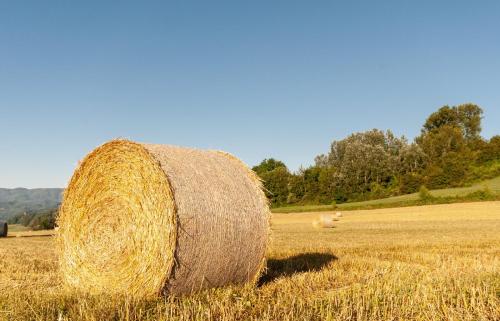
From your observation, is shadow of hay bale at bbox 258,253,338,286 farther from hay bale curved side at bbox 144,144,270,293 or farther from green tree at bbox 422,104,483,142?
green tree at bbox 422,104,483,142

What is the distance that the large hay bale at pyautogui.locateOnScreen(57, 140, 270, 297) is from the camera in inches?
234

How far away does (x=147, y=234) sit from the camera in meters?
6.12

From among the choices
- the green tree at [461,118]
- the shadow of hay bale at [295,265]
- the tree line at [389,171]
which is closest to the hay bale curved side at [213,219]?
the shadow of hay bale at [295,265]

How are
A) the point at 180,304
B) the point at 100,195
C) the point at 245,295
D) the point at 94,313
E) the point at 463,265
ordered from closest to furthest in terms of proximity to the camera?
the point at 94,313, the point at 180,304, the point at 245,295, the point at 100,195, the point at 463,265

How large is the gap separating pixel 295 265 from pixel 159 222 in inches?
151

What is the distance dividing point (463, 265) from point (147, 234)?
593 cm

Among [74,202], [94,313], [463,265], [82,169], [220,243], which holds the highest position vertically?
[82,169]

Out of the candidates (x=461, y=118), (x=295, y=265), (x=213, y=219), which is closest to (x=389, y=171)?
(x=461, y=118)

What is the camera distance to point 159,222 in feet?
19.7

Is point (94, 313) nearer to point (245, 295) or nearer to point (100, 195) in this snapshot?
point (245, 295)

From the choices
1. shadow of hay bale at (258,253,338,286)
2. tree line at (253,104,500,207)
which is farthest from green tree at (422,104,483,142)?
shadow of hay bale at (258,253,338,286)

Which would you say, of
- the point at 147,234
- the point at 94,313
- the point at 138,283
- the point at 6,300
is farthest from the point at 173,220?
the point at 6,300

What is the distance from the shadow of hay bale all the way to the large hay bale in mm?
953

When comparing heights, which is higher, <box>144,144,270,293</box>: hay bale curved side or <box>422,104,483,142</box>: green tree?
<box>422,104,483,142</box>: green tree
